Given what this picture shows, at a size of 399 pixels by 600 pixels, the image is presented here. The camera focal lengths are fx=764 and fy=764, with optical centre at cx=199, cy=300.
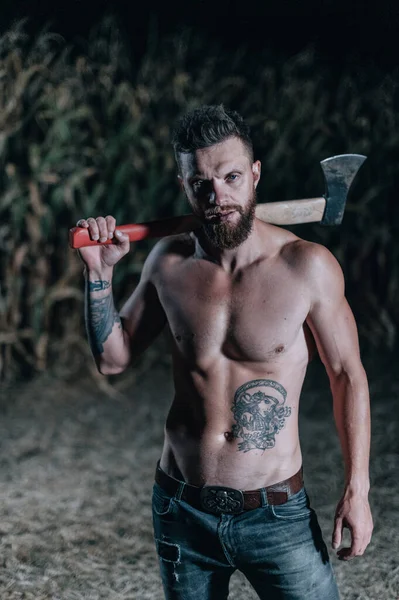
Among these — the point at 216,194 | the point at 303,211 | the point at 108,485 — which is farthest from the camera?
the point at 108,485

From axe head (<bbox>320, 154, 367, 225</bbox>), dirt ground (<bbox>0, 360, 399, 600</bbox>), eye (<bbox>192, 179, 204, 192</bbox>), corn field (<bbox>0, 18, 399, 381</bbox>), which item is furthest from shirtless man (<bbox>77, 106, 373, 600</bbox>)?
corn field (<bbox>0, 18, 399, 381</bbox>)

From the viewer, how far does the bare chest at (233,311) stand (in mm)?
1531

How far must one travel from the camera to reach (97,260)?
162cm

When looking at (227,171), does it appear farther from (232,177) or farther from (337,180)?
(337,180)

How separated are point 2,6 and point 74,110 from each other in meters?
0.60

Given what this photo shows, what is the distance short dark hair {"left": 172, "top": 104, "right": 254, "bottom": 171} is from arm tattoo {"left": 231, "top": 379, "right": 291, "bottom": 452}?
1.60 ft

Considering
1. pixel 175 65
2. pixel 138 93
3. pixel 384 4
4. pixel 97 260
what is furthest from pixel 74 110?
pixel 97 260

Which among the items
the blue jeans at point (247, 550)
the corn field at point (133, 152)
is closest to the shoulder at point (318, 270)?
the blue jeans at point (247, 550)

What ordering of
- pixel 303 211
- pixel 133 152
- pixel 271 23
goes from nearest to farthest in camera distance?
pixel 303 211, pixel 133 152, pixel 271 23

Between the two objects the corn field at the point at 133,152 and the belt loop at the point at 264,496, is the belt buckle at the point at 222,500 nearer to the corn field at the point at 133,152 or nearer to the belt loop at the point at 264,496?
the belt loop at the point at 264,496

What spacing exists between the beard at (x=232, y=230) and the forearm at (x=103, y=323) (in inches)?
10.3

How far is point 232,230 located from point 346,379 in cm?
38

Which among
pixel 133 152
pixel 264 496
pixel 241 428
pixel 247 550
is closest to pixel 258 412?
pixel 241 428

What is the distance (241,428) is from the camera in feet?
5.13
